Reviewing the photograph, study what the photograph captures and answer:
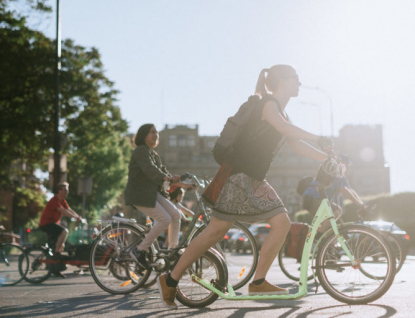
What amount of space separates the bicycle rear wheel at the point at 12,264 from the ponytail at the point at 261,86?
5.73 metres

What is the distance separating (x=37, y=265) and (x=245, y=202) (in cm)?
661

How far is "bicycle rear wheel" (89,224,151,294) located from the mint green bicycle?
1.98 metres

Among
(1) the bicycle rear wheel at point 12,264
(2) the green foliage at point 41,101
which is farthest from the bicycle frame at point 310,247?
(2) the green foliage at point 41,101

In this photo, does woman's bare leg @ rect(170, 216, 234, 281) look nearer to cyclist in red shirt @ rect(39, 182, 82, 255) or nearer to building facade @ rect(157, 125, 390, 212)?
cyclist in red shirt @ rect(39, 182, 82, 255)

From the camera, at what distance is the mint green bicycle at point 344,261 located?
5219 mm

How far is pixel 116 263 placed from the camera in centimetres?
731

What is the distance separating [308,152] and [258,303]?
1.67m

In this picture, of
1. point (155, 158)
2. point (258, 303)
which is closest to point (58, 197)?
point (155, 158)

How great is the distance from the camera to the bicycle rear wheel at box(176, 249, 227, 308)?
5.46 metres

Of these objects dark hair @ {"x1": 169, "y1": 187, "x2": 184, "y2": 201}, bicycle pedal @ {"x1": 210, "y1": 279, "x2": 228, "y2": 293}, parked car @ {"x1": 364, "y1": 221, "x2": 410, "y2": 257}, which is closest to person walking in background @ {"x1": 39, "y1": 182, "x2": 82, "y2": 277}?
dark hair @ {"x1": 169, "y1": 187, "x2": 184, "y2": 201}

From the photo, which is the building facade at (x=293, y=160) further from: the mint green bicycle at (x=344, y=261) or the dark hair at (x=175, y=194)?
the mint green bicycle at (x=344, y=261)

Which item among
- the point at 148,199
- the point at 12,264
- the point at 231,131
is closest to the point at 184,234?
the point at 148,199

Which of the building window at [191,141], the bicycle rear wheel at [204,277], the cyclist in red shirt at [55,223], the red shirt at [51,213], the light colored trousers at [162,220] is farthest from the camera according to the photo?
the building window at [191,141]

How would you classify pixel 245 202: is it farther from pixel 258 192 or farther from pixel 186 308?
pixel 186 308
